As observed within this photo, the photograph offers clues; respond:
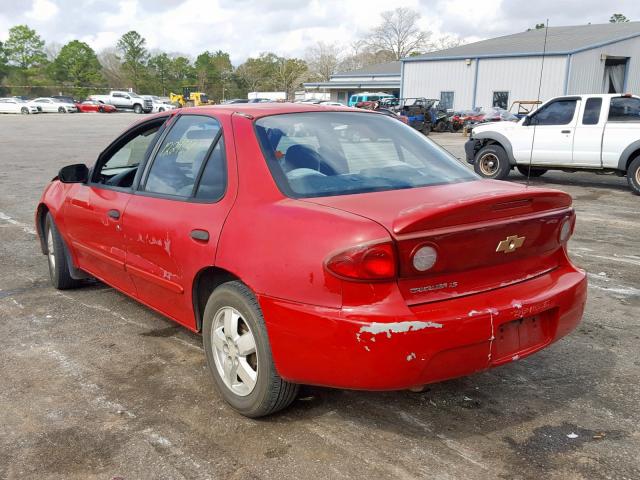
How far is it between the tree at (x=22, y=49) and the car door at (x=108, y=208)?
9918 centimetres

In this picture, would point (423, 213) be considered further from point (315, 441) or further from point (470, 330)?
point (315, 441)

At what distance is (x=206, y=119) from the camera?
354 cm

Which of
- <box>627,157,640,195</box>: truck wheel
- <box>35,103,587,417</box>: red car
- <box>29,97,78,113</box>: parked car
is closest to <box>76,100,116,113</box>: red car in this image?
<box>29,97,78,113</box>: parked car

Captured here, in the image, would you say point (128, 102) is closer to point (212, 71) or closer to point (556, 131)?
point (212, 71)

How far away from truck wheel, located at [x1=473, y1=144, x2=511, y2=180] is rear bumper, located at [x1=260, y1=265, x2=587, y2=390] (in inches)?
387

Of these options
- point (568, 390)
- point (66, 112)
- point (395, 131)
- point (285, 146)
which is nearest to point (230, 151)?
point (285, 146)

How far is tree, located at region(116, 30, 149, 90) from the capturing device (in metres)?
99.6

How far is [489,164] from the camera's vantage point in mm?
12492

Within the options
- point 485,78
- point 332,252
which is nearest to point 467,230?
point 332,252

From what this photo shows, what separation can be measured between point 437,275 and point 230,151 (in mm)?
1310

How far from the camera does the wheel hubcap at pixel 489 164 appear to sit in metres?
12.4

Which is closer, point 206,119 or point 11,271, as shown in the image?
point 206,119

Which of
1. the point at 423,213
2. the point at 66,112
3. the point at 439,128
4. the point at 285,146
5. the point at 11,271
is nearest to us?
the point at 423,213

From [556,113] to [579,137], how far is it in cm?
72
